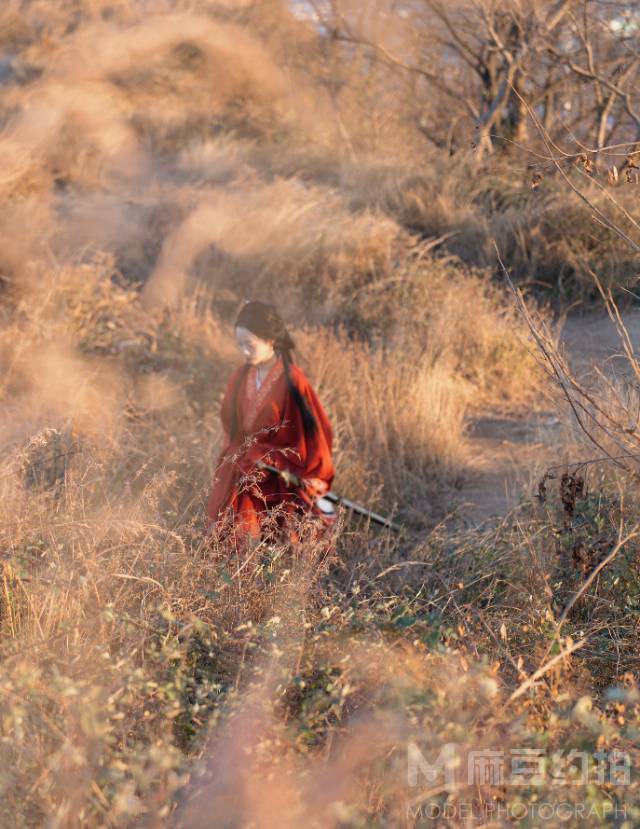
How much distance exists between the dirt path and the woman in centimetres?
86

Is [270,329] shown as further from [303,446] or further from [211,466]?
[211,466]

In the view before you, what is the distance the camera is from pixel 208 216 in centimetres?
770

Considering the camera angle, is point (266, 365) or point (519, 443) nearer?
point (266, 365)

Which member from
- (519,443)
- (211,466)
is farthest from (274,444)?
(519,443)


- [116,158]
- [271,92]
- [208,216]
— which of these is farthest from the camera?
[271,92]

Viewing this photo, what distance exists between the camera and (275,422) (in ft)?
12.3

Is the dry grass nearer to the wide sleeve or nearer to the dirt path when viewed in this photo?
the dirt path

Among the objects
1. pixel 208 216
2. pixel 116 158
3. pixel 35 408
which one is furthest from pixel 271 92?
pixel 35 408

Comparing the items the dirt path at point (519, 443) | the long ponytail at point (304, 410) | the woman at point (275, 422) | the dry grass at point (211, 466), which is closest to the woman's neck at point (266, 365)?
the woman at point (275, 422)

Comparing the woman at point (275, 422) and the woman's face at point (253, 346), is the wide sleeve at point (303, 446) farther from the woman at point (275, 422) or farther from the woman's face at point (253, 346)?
the woman's face at point (253, 346)

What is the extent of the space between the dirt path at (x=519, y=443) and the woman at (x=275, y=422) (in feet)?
2.82

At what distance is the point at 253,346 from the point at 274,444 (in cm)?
44

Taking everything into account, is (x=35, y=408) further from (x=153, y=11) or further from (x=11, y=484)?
(x=153, y=11)

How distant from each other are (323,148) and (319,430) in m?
7.57
